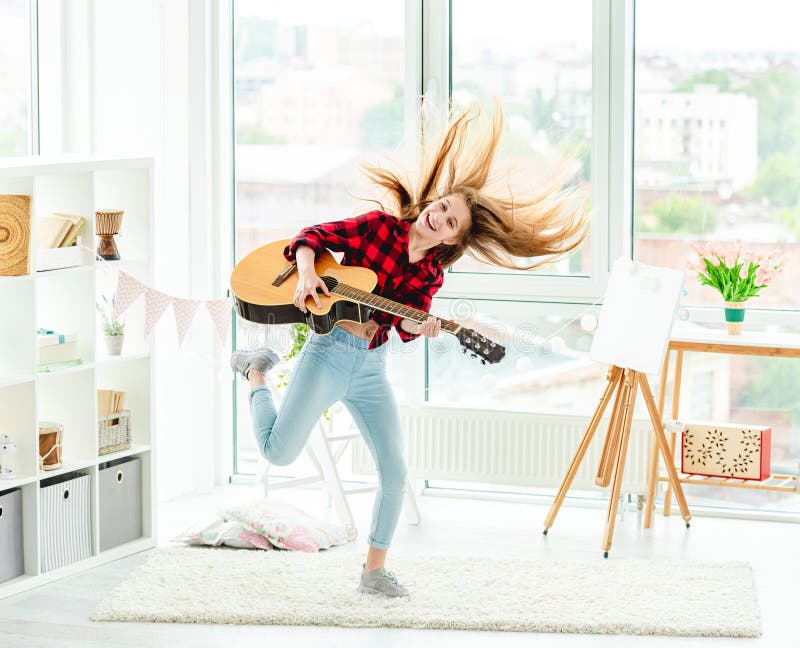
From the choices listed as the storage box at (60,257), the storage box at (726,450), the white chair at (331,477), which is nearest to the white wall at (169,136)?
the white chair at (331,477)

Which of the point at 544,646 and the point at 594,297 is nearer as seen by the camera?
the point at 544,646

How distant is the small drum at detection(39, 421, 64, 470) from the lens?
3.58 meters

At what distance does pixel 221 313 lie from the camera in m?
4.07

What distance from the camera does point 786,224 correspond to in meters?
4.25

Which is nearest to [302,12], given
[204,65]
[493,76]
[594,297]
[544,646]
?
[204,65]

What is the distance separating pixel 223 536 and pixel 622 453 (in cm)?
126

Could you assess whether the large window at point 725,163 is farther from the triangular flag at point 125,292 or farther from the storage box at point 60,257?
the storage box at point 60,257

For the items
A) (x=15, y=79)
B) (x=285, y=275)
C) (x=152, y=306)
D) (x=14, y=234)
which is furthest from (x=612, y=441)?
(x=15, y=79)

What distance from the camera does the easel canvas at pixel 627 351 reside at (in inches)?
149

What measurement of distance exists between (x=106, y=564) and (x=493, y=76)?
2133mm

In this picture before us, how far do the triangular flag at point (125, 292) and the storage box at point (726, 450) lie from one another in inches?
72.2

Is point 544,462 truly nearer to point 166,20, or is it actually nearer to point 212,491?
point 212,491

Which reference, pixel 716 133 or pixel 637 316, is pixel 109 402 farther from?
pixel 716 133

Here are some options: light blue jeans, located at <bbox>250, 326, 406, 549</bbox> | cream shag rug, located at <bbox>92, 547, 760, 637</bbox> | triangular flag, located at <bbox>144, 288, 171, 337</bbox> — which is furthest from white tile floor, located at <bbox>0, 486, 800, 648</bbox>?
triangular flag, located at <bbox>144, 288, 171, 337</bbox>
